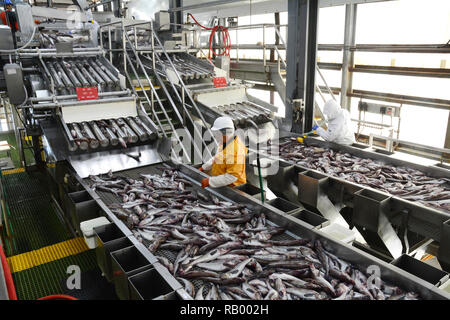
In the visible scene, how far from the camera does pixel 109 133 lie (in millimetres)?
6539

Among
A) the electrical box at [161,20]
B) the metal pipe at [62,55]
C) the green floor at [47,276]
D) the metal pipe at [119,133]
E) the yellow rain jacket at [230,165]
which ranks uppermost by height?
the electrical box at [161,20]

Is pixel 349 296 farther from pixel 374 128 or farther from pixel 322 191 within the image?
pixel 374 128

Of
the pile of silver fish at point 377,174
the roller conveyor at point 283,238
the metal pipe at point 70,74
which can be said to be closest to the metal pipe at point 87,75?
the metal pipe at point 70,74

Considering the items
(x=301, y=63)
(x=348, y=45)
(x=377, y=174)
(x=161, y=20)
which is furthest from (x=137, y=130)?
(x=348, y=45)

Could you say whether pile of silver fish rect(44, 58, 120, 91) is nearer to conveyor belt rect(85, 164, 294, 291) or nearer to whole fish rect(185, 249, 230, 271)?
conveyor belt rect(85, 164, 294, 291)

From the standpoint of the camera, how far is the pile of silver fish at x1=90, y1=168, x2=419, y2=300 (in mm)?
3086

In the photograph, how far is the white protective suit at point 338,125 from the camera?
727cm

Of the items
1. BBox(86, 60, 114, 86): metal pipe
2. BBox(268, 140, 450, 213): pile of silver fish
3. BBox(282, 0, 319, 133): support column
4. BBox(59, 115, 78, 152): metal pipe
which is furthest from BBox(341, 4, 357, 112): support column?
BBox(59, 115, 78, 152): metal pipe

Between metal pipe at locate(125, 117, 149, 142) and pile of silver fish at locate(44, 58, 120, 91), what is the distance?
3.80ft

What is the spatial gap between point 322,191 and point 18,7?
716 centimetres

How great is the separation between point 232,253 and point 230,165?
1.75 m

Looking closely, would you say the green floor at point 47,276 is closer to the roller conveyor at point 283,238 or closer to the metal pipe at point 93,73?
the roller conveyor at point 283,238

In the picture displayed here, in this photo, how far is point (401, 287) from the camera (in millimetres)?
3121
